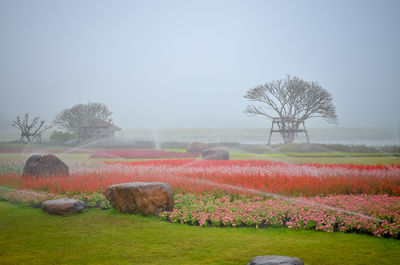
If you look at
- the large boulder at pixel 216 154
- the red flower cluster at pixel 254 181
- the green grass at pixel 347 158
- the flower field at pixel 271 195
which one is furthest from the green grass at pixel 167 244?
the large boulder at pixel 216 154

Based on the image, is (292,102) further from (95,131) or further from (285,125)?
(95,131)

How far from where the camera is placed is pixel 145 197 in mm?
7941

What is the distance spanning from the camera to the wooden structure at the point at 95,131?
105ft

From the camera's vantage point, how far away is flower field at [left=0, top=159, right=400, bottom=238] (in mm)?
6891

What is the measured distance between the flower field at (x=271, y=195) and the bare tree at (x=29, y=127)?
7352 mm

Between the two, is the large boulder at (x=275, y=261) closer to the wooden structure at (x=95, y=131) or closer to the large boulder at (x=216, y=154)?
the large boulder at (x=216, y=154)

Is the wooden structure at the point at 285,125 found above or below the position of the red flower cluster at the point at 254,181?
above

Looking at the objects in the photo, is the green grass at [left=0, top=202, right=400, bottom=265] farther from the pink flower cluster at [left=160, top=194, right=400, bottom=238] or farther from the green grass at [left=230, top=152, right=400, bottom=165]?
the green grass at [left=230, top=152, right=400, bottom=165]

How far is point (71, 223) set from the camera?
7578 millimetres

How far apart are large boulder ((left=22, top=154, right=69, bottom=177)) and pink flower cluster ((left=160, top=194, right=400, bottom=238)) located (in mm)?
6984

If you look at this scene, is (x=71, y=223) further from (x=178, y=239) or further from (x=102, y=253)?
(x=178, y=239)

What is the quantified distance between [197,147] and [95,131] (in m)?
11.1

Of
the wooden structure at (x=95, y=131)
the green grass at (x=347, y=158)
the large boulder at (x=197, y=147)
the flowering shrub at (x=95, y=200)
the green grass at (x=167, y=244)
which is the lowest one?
the green grass at (x=167, y=244)

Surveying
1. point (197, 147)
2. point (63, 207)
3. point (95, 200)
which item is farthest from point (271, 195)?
point (197, 147)
